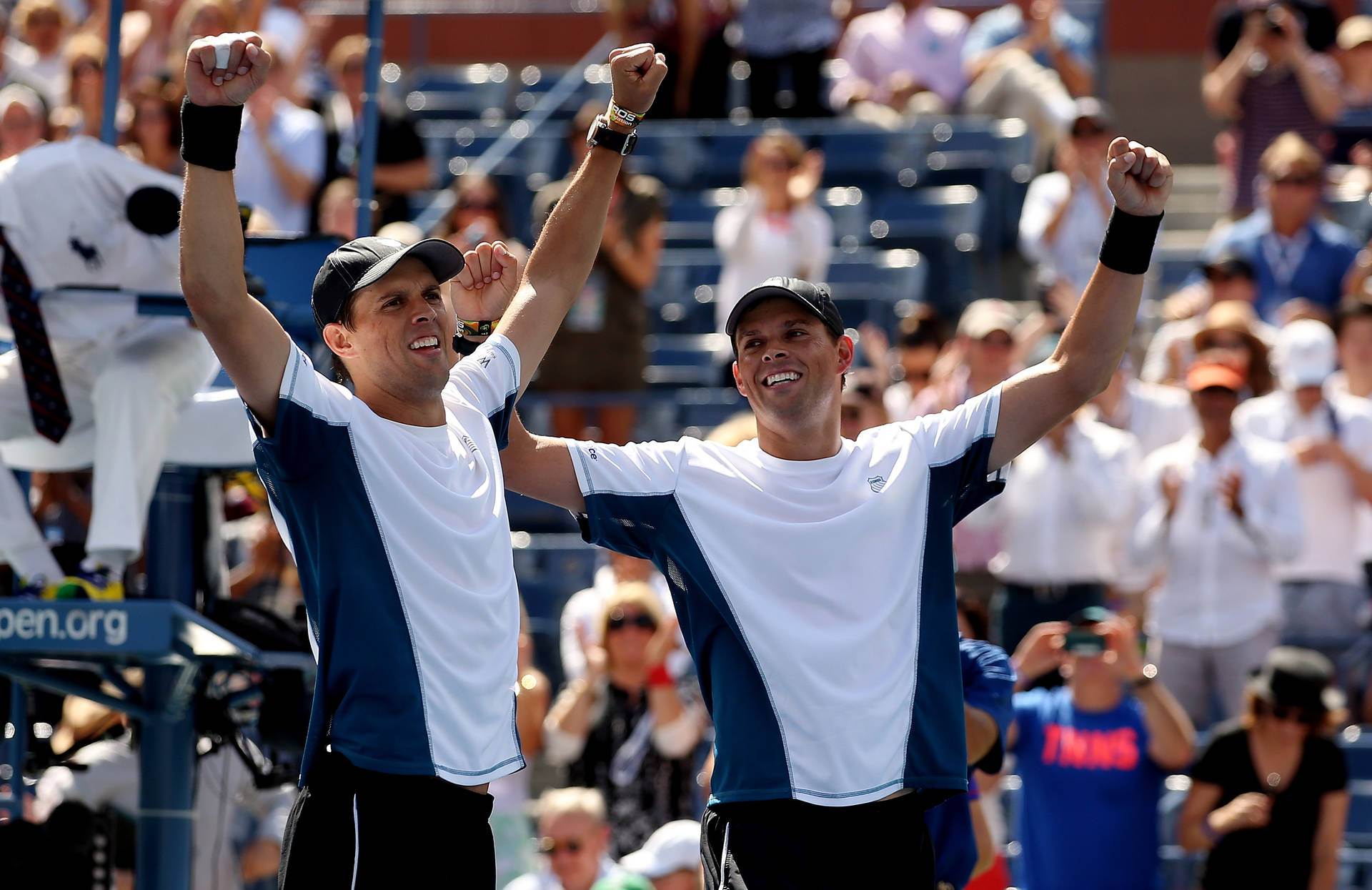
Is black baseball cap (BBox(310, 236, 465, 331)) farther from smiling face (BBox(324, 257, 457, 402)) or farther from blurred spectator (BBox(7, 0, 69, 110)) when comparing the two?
blurred spectator (BBox(7, 0, 69, 110))

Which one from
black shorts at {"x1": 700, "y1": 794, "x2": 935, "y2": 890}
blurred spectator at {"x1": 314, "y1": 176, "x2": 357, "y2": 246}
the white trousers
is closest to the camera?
black shorts at {"x1": 700, "y1": 794, "x2": 935, "y2": 890}

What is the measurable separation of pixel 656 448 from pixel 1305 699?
3876 millimetres

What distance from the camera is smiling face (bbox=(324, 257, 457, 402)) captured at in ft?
12.4

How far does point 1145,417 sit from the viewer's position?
9133mm

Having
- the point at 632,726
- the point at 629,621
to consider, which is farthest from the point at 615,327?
the point at 632,726

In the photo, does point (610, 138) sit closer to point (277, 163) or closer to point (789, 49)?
point (277, 163)

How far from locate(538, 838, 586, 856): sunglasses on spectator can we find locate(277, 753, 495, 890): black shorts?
3.25 m

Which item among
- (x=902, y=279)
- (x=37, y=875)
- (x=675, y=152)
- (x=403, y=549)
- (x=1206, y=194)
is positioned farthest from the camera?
(x=1206, y=194)

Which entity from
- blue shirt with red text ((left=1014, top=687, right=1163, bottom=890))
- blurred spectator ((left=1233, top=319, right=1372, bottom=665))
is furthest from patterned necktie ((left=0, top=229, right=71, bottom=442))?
blurred spectator ((left=1233, top=319, right=1372, bottom=665))

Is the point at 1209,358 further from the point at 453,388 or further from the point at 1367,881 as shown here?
the point at 453,388

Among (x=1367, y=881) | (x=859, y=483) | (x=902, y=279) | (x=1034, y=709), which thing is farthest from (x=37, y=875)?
(x=902, y=279)

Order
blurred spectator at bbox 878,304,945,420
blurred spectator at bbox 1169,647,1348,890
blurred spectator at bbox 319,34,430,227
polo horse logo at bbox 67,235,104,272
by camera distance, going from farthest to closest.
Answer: blurred spectator at bbox 319,34,430,227, blurred spectator at bbox 878,304,945,420, blurred spectator at bbox 1169,647,1348,890, polo horse logo at bbox 67,235,104,272

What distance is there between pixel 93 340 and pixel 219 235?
8.08ft

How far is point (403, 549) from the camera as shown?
12.1ft
